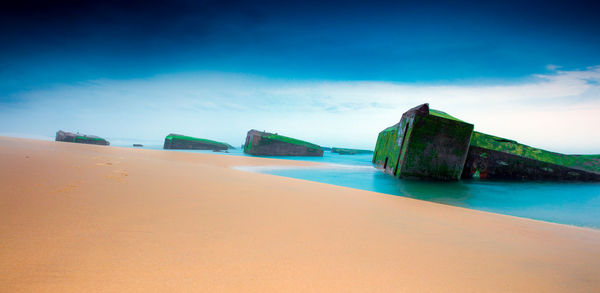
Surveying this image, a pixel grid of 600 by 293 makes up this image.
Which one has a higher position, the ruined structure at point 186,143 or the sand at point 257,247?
the sand at point 257,247

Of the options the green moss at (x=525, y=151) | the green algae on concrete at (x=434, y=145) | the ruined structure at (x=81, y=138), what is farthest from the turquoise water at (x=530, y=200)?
the ruined structure at (x=81, y=138)

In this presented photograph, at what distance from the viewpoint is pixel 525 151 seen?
7430mm

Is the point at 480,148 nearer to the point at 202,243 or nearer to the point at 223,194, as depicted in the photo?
the point at 223,194

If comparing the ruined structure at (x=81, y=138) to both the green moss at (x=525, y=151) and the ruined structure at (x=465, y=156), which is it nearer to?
the ruined structure at (x=465, y=156)

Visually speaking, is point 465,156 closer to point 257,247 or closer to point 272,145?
point 257,247

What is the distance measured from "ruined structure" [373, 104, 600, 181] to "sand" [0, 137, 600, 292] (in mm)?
3833

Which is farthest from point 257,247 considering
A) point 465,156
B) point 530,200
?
point 465,156

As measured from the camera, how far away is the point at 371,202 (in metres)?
3.25

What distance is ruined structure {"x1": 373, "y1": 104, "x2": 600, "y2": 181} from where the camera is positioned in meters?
6.32

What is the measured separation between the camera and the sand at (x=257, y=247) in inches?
43.9

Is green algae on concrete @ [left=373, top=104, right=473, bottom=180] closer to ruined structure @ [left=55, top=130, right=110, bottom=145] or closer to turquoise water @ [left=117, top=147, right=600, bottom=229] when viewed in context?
turquoise water @ [left=117, top=147, right=600, bottom=229]

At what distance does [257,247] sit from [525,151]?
9.19 metres

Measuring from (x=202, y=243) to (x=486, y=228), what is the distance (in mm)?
2549

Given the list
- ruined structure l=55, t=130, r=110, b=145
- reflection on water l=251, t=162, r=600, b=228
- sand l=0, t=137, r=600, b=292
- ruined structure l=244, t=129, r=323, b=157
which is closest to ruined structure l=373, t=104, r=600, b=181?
reflection on water l=251, t=162, r=600, b=228
